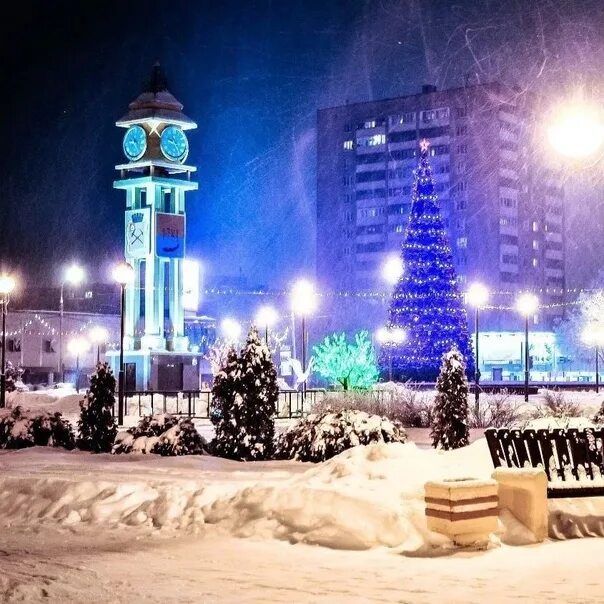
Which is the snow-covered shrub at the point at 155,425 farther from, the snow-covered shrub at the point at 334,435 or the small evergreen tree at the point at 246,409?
the snow-covered shrub at the point at 334,435

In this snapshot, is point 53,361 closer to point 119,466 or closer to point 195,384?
point 195,384

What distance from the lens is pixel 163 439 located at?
21.3 m

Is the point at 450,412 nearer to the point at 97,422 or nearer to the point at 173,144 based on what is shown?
the point at 97,422

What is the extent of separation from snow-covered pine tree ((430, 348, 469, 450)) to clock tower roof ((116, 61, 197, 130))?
142 ft

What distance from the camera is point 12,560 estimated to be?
11.3 meters

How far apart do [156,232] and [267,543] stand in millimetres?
49983

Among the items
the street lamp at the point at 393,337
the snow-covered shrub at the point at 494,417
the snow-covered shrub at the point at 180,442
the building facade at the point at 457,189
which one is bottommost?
the snow-covered shrub at the point at 180,442

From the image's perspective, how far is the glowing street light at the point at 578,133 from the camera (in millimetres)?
11852

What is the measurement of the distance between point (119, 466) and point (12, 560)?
7881 mm

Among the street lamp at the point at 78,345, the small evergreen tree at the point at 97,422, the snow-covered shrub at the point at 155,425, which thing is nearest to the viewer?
the snow-covered shrub at the point at 155,425

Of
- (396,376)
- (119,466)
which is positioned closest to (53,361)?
(396,376)

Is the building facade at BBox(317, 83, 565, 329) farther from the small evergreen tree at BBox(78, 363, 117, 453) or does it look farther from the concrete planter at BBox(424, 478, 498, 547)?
the concrete planter at BBox(424, 478, 498, 547)

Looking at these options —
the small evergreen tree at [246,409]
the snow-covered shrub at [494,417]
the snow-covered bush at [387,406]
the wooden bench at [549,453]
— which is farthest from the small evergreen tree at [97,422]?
the wooden bench at [549,453]

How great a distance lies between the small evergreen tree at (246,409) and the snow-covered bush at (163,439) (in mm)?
509
